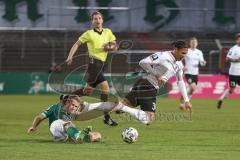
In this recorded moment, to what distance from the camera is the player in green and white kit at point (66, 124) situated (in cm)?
1255

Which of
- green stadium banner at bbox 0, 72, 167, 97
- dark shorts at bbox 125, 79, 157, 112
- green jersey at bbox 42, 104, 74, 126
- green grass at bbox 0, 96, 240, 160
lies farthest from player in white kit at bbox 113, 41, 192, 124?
green stadium banner at bbox 0, 72, 167, 97

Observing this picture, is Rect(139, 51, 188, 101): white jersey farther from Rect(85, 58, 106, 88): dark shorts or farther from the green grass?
Rect(85, 58, 106, 88): dark shorts

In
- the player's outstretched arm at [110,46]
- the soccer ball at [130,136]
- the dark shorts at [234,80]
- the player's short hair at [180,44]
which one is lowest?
the dark shorts at [234,80]

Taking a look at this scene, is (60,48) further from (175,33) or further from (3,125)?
(3,125)

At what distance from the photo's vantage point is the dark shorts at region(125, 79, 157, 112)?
15.1m

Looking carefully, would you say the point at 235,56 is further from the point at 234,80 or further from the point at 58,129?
the point at 58,129

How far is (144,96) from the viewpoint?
15305mm

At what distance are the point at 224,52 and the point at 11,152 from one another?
28827 mm

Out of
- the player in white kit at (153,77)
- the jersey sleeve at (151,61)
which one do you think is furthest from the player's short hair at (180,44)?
the jersey sleeve at (151,61)

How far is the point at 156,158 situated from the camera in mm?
10602

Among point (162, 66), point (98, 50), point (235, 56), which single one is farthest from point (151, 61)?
point (235, 56)

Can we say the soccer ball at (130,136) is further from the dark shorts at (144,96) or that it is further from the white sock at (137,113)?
the dark shorts at (144,96)

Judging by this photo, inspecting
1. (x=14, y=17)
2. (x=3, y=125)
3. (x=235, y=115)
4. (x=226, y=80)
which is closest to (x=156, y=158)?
(x=3, y=125)

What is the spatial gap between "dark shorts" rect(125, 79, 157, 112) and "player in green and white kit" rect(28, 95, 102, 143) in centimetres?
230
